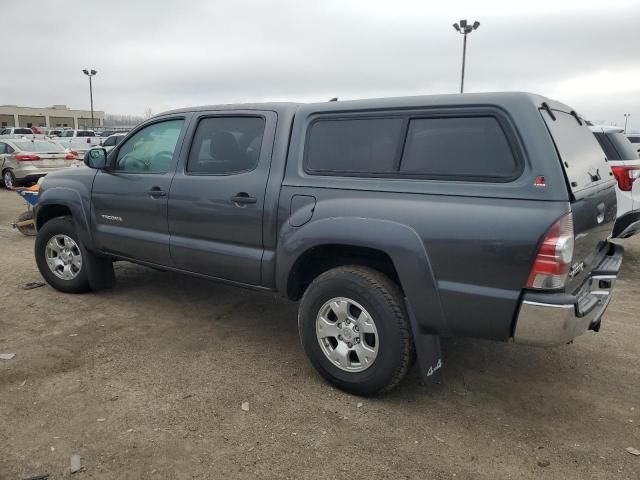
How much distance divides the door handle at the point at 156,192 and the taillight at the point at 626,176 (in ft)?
17.2

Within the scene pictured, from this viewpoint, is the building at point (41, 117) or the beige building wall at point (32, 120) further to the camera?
the beige building wall at point (32, 120)

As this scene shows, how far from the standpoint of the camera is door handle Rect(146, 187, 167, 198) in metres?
4.38

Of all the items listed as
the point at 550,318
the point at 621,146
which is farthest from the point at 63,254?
the point at 621,146

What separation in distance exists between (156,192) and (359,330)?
87.4 inches

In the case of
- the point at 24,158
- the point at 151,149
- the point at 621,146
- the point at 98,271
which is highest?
the point at 621,146

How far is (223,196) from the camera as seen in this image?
3965 millimetres

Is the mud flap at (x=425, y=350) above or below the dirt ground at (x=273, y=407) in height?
above

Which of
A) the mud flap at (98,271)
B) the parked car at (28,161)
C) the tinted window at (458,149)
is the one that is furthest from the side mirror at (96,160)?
the parked car at (28,161)

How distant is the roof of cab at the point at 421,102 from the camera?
287 centimetres

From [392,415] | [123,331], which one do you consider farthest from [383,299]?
[123,331]

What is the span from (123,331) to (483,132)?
3341mm

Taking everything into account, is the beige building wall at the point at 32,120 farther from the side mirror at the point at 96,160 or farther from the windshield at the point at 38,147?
the side mirror at the point at 96,160

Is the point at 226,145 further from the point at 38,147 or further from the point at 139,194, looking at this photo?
the point at 38,147

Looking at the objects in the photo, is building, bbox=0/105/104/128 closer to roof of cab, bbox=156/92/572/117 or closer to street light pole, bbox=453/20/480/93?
street light pole, bbox=453/20/480/93
